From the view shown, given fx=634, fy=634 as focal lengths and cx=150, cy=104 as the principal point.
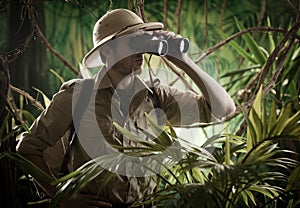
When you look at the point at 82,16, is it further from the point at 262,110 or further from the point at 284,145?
the point at 262,110

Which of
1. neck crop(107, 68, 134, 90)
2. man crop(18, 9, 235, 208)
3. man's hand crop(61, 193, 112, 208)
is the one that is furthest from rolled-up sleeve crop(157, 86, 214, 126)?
man's hand crop(61, 193, 112, 208)

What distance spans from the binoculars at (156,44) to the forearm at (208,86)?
4 cm

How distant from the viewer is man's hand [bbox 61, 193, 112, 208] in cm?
180

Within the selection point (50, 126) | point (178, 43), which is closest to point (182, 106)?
point (178, 43)

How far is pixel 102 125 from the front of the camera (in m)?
1.87

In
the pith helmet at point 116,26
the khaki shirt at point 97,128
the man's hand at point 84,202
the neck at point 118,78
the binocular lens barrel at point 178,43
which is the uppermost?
the pith helmet at point 116,26

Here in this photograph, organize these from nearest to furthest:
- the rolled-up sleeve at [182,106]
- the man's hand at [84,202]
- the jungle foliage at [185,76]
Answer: the jungle foliage at [185,76], the man's hand at [84,202], the rolled-up sleeve at [182,106]

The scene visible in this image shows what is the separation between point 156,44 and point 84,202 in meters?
0.49

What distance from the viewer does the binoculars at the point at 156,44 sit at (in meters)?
1.78

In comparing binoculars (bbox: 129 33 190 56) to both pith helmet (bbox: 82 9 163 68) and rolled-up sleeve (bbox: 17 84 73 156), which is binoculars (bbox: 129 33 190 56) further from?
rolled-up sleeve (bbox: 17 84 73 156)

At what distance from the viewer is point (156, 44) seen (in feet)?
5.82

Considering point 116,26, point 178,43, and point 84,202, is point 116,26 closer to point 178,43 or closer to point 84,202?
point 178,43

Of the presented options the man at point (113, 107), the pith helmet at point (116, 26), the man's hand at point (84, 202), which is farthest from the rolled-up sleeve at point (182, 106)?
the man's hand at point (84, 202)

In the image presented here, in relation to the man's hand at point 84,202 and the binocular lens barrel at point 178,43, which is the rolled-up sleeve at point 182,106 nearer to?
the binocular lens barrel at point 178,43
